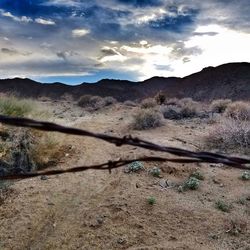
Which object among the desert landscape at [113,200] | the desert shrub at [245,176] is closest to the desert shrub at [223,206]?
the desert landscape at [113,200]

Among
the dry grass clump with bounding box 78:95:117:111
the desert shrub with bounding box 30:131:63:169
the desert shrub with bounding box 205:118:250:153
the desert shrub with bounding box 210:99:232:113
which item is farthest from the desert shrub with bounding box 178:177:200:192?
the dry grass clump with bounding box 78:95:117:111

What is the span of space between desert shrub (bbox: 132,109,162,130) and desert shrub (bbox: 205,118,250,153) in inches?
109

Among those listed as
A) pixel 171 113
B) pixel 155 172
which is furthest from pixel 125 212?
pixel 171 113

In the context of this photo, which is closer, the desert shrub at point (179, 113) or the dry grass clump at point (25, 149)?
the dry grass clump at point (25, 149)

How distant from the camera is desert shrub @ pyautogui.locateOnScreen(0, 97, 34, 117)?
39.3 feet

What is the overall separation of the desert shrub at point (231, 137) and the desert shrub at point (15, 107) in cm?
490

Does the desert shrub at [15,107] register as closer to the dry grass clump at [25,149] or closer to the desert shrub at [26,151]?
the dry grass clump at [25,149]

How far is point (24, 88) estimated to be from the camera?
186ft

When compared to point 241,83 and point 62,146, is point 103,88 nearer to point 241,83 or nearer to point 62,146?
point 241,83

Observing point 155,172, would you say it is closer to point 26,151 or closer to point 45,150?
point 45,150

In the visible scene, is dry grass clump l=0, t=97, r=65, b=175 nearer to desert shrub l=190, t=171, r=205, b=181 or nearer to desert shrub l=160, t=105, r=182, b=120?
desert shrub l=190, t=171, r=205, b=181

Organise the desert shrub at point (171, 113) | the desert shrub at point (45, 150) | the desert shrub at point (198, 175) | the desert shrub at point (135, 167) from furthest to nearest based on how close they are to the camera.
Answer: the desert shrub at point (171, 113), the desert shrub at point (45, 150), the desert shrub at point (135, 167), the desert shrub at point (198, 175)

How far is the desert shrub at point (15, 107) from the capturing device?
12.0m

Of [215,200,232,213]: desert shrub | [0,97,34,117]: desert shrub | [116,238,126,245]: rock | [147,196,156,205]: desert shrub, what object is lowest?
[116,238,126,245]: rock
